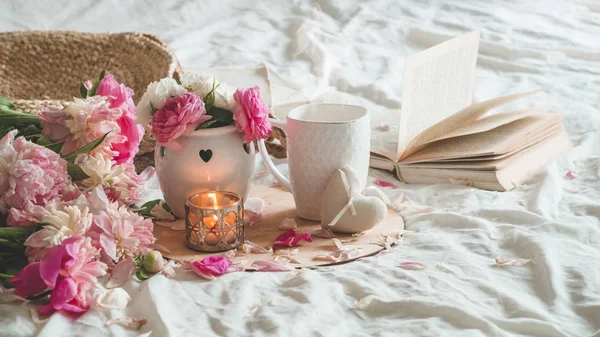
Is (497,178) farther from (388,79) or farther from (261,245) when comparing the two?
(388,79)

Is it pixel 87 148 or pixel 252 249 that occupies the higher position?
pixel 87 148

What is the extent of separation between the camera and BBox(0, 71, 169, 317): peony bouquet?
69cm

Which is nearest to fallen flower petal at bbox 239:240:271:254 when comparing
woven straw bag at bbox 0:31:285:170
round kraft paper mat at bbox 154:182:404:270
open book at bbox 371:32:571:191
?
round kraft paper mat at bbox 154:182:404:270

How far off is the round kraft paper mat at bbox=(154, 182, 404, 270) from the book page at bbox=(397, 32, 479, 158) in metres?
0.21

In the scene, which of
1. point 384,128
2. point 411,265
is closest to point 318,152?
point 411,265

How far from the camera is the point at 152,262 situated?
2.53 feet

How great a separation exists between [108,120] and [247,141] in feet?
0.55

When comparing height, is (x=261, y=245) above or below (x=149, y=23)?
below

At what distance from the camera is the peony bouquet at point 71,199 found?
69 cm

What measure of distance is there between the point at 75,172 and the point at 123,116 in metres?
0.08

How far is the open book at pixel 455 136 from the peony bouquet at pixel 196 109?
293mm

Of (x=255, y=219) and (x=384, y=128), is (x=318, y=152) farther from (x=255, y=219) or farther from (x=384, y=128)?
(x=384, y=128)

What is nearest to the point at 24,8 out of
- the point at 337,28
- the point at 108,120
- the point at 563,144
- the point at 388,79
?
the point at 337,28

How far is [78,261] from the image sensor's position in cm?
68
